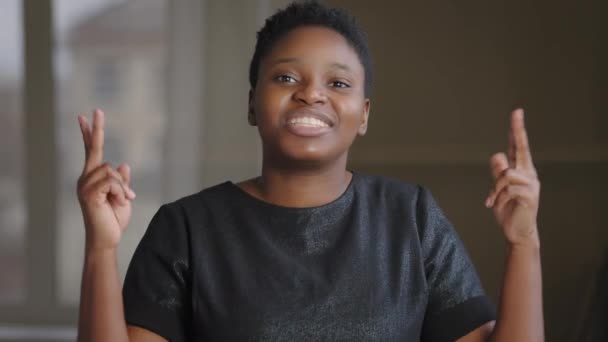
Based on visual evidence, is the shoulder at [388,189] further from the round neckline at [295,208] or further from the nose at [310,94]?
the nose at [310,94]

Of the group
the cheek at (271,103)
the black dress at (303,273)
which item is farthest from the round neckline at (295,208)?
the cheek at (271,103)

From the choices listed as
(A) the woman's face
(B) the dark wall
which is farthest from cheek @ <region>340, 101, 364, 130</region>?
(B) the dark wall

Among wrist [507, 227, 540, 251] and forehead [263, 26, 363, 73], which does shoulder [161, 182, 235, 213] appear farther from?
wrist [507, 227, 540, 251]

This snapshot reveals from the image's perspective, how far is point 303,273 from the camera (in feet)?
2.85

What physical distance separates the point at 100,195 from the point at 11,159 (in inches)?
56.6

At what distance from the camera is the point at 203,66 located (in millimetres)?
2031

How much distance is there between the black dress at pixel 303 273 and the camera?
2.79 ft

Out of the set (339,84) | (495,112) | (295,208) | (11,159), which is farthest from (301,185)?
(11,159)

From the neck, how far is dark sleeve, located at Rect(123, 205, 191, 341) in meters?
0.12

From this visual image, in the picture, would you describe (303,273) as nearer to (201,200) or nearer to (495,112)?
(201,200)

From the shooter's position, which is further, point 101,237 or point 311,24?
point 311,24

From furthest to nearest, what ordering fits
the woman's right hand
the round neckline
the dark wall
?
the dark wall < the round neckline < the woman's right hand

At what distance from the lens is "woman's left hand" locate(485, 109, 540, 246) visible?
813 millimetres

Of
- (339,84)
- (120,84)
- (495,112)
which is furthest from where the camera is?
(120,84)
